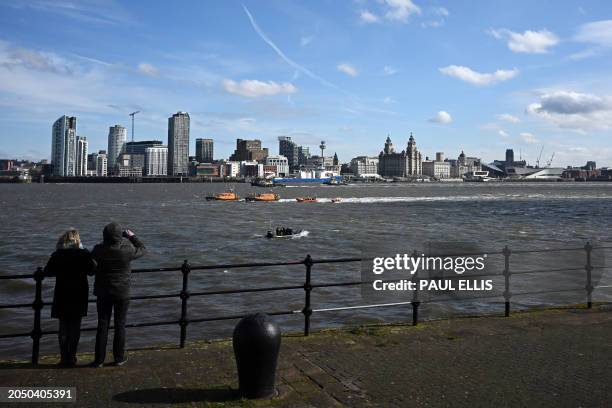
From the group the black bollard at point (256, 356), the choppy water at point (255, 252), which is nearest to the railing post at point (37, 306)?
the black bollard at point (256, 356)

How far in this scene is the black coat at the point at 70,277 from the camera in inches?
290

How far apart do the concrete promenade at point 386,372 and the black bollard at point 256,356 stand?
0.55 ft

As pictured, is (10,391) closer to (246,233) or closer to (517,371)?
(517,371)

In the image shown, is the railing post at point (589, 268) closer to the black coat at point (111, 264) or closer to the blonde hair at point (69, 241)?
the black coat at point (111, 264)

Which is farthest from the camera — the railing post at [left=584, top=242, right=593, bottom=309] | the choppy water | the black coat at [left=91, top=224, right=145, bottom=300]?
the choppy water

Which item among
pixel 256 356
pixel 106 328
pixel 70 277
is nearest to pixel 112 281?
pixel 70 277

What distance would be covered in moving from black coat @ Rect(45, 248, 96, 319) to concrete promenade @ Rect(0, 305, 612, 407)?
84cm

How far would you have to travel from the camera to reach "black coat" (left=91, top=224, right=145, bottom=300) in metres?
7.51

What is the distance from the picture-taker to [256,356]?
251 inches

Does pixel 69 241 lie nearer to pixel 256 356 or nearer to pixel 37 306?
pixel 37 306

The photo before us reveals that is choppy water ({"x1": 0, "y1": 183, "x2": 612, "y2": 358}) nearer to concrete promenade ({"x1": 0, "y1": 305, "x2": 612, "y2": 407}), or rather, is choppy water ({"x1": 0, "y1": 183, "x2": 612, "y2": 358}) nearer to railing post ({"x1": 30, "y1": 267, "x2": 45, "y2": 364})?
railing post ({"x1": 30, "y1": 267, "x2": 45, "y2": 364})

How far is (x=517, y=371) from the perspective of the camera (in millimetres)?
7371

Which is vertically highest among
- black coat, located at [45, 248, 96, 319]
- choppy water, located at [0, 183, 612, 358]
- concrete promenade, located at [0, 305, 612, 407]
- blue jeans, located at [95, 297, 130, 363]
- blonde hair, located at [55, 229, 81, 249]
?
blonde hair, located at [55, 229, 81, 249]

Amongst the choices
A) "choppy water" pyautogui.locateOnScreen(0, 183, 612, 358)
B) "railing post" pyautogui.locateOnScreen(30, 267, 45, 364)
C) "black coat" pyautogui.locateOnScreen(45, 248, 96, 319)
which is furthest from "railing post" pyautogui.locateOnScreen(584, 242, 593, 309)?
"railing post" pyautogui.locateOnScreen(30, 267, 45, 364)
